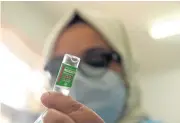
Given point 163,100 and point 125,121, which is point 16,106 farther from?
point 163,100

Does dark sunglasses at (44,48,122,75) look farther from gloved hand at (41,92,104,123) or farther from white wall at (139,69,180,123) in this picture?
white wall at (139,69,180,123)

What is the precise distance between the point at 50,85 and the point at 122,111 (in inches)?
8.3

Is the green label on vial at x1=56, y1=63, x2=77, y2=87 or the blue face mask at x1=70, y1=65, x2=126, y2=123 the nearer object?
the green label on vial at x1=56, y1=63, x2=77, y2=87

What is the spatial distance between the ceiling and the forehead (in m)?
0.41

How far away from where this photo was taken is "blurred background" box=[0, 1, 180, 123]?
1.10 meters

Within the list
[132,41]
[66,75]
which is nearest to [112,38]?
[66,75]

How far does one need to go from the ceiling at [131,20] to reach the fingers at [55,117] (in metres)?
0.90

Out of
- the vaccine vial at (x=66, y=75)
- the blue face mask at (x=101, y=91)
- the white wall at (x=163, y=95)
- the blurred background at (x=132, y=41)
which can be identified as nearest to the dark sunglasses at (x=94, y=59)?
the blue face mask at (x=101, y=91)

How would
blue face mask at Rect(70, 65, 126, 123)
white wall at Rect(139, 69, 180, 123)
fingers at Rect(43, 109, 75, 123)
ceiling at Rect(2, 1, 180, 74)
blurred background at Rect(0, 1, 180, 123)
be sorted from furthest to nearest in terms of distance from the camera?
white wall at Rect(139, 69, 180, 123) → ceiling at Rect(2, 1, 180, 74) → blurred background at Rect(0, 1, 180, 123) → blue face mask at Rect(70, 65, 126, 123) → fingers at Rect(43, 109, 75, 123)

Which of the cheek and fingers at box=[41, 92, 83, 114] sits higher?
the cheek

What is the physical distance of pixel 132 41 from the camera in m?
1.50

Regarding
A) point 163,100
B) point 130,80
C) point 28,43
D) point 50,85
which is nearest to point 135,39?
point 163,100

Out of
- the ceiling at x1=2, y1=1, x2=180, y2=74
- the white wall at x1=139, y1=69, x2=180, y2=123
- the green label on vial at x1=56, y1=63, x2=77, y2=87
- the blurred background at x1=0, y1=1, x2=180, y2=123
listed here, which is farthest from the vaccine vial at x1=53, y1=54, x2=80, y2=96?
the white wall at x1=139, y1=69, x2=180, y2=123

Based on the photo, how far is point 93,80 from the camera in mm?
852
